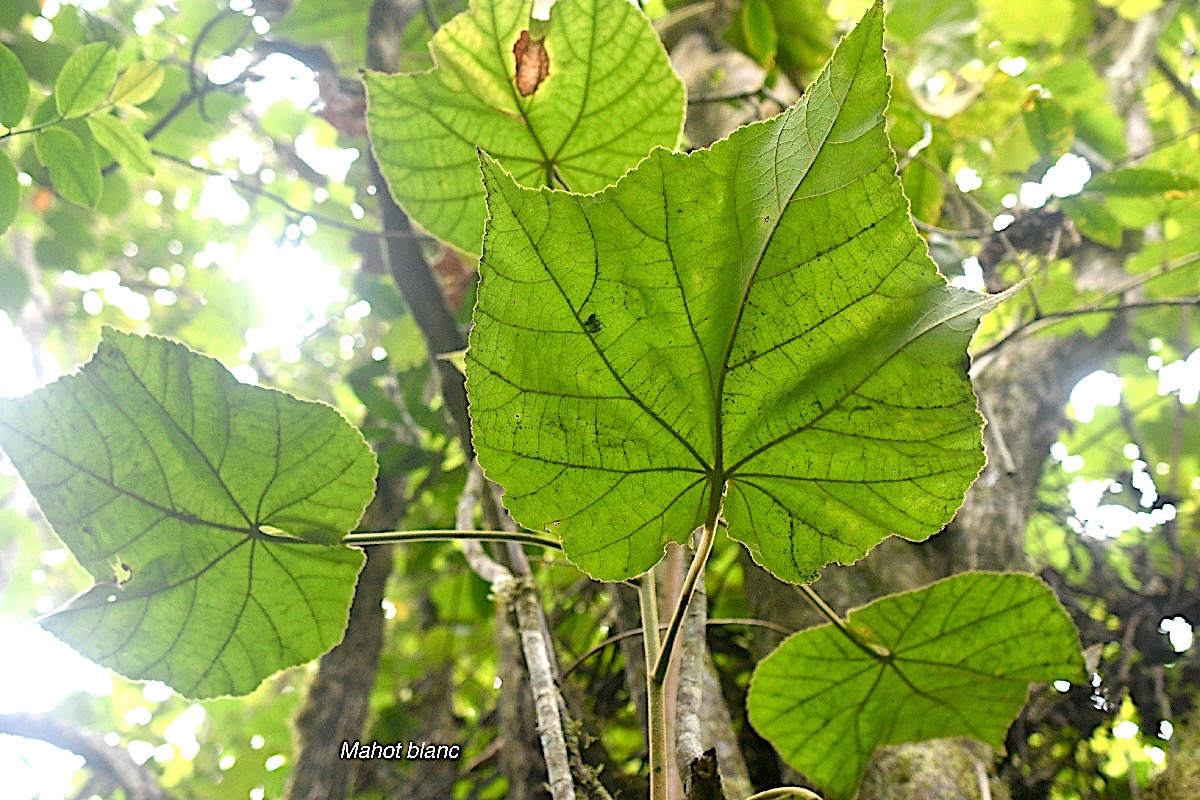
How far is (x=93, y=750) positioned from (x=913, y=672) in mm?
1419

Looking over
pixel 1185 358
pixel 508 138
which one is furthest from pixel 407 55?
pixel 1185 358

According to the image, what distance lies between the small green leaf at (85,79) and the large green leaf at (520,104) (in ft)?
1.17

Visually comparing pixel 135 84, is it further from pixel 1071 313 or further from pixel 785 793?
pixel 1071 313

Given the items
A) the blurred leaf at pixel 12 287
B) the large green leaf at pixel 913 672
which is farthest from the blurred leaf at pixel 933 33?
the blurred leaf at pixel 12 287

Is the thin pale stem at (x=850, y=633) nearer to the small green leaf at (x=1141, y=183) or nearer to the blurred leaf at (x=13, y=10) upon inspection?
the small green leaf at (x=1141, y=183)

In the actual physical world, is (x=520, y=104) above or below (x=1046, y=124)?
below

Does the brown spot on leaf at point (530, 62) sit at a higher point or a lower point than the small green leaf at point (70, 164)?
lower

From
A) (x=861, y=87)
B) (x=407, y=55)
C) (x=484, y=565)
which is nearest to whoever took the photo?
(x=861, y=87)

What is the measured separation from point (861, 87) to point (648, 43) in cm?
42

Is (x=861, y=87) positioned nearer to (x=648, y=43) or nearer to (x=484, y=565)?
(x=648, y=43)

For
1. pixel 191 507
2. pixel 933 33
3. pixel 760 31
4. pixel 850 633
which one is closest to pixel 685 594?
pixel 850 633

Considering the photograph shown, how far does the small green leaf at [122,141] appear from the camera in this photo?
97cm

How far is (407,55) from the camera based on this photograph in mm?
1599

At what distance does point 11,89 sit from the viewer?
2.83 feet
